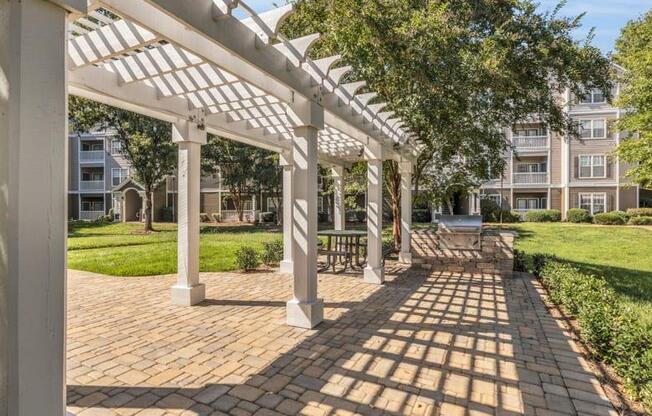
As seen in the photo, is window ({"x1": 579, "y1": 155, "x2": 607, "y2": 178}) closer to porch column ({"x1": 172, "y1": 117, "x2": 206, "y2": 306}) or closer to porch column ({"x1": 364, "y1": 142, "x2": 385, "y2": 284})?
porch column ({"x1": 364, "y1": 142, "x2": 385, "y2": 284})

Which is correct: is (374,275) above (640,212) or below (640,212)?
below

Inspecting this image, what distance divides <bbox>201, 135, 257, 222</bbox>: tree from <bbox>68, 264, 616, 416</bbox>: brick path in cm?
1564

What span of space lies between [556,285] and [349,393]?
16.0ft

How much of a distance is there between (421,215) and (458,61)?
18.0 meters

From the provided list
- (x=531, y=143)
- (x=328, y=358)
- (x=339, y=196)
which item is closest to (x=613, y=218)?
(x=531, y=143)

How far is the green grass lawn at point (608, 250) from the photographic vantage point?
8.36 m

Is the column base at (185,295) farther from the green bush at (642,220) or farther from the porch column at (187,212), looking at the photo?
the green bush at (642,220)

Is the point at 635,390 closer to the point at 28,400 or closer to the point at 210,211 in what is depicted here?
the point at 28,400

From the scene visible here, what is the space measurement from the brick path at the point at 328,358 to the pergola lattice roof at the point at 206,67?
282cm

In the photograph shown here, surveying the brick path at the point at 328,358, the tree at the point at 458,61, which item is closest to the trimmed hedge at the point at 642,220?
the tree at the point at 458,61

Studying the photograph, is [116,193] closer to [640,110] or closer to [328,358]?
[328,358]

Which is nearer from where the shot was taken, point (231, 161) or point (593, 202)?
point (231, 161)

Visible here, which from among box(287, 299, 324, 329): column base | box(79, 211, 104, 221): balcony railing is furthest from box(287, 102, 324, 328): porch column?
box(79, 211, 104, 221): balcony railing

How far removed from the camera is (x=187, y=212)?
5.61 meters
